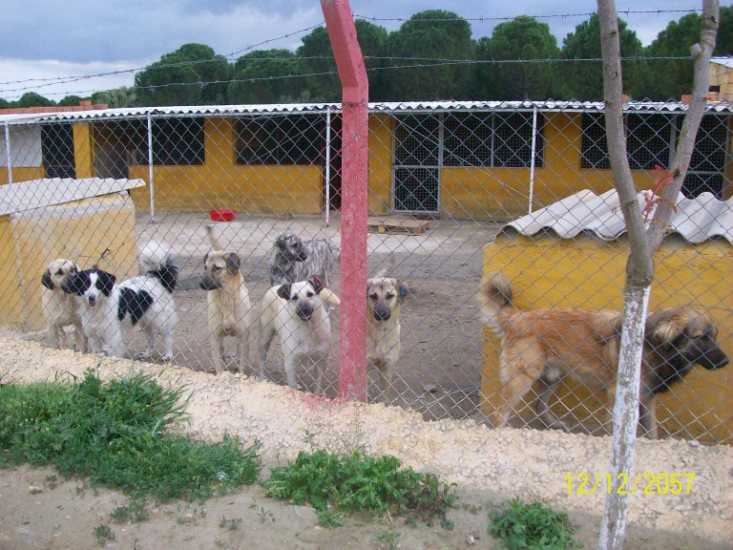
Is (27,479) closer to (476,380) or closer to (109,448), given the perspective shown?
(109,448)

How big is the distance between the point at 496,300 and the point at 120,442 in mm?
2039

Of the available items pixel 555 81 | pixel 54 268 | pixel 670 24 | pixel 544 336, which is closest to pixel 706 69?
pixel 544 336

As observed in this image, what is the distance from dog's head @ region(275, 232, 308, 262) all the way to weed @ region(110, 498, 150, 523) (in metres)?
4.63

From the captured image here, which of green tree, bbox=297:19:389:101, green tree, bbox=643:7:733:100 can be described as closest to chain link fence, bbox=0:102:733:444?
green tree, bbox=643:7:733:100

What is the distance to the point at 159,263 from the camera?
5.71m

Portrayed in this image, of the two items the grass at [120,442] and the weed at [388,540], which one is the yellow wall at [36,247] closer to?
the grass at [120,442]

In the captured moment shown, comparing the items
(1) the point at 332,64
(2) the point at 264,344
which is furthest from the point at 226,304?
(1) the point at 332,64

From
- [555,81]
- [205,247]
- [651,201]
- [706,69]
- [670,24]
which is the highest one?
[670,24]

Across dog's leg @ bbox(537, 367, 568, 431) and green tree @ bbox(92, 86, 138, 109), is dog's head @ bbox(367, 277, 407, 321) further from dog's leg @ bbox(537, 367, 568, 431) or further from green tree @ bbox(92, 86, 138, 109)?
green tree @ bbox(92, 86, 138, 109)

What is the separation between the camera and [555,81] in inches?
956

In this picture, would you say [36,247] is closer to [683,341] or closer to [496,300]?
[496,300]

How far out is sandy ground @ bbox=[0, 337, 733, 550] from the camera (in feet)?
8.34

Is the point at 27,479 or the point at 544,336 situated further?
the point at 544,336

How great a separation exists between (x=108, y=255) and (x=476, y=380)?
390cm
